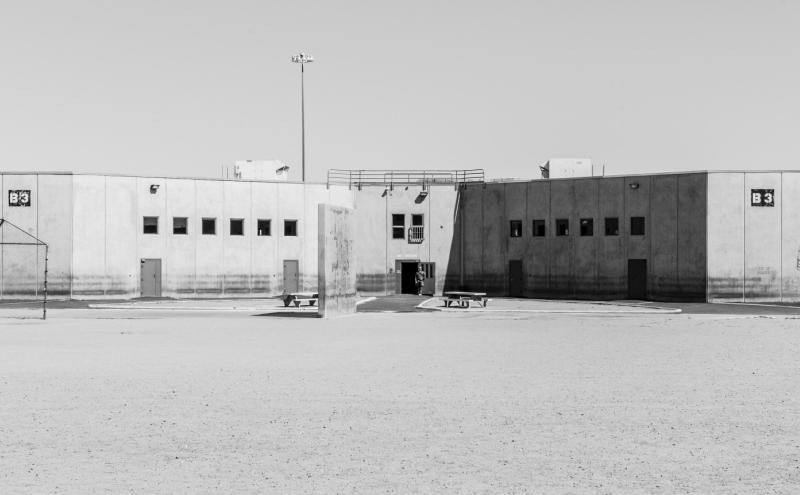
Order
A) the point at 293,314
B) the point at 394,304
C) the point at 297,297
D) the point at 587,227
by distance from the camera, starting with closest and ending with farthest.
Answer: the point at 293,314
the point at 297,297
the point at 394,304
the point at 587,227

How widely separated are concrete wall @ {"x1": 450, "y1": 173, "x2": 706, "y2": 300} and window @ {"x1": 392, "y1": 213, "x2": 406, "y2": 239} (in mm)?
3238

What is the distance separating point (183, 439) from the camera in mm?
12133

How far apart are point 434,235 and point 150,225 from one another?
16045 millimetres

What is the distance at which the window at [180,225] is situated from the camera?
50875 millimetres

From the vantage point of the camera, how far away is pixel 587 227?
51.5 m

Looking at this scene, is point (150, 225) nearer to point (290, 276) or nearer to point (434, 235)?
point (290, 276)

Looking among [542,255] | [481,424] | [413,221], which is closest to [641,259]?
[542,255]

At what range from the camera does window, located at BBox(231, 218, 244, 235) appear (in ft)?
171

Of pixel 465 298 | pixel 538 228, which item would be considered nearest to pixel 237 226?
pixel 465 298

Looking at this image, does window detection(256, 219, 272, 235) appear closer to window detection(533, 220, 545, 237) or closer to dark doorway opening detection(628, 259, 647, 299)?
window detection(533, 220, 545, 237)

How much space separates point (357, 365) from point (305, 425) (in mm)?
7113

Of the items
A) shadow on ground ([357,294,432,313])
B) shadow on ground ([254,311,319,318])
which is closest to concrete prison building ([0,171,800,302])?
shadow on ground ([357,294,432,313])

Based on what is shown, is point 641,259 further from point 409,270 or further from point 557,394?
point 557,394

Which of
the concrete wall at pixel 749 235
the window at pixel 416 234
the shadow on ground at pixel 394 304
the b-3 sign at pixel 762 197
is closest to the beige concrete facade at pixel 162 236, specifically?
the window at pixel 416 234
